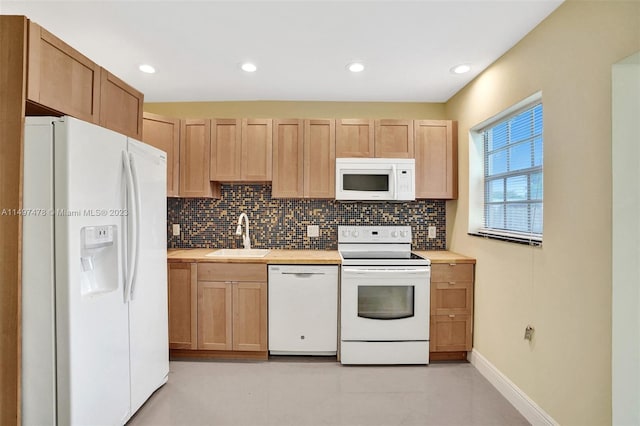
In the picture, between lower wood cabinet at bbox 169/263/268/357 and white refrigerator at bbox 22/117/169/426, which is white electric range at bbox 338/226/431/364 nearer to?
lower wood cabinet at bbox 169/263/268/357

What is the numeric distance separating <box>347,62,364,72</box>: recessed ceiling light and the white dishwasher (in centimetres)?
162

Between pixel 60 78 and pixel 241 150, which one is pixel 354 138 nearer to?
pixel 241 150

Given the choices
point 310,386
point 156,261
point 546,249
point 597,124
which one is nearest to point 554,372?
point 546,249

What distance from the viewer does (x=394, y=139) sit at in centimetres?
292

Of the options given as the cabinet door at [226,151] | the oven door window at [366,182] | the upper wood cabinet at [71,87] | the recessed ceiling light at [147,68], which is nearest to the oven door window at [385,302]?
the oven door window at [366,182]

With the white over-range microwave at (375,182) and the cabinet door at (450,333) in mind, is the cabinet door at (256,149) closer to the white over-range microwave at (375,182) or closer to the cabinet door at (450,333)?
the white over-range microwave at (375,182)

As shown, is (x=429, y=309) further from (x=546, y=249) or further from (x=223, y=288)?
(x=223, y=288)

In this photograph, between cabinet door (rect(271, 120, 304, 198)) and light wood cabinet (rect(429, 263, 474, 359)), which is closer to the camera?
light wood cabinet (rect(429, 263, 474, 359))

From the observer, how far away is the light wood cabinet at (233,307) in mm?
2594

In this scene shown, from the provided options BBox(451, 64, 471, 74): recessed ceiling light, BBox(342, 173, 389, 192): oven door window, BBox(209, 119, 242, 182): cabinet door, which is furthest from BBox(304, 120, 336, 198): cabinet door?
BBox(451, 64, 471, 74): recessed ceiling light

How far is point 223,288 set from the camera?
2602mm

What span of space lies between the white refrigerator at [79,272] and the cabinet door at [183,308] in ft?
2.52

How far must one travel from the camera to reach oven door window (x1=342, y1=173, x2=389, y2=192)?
113 inches

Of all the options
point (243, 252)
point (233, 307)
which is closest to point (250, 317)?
point (233, 307)
